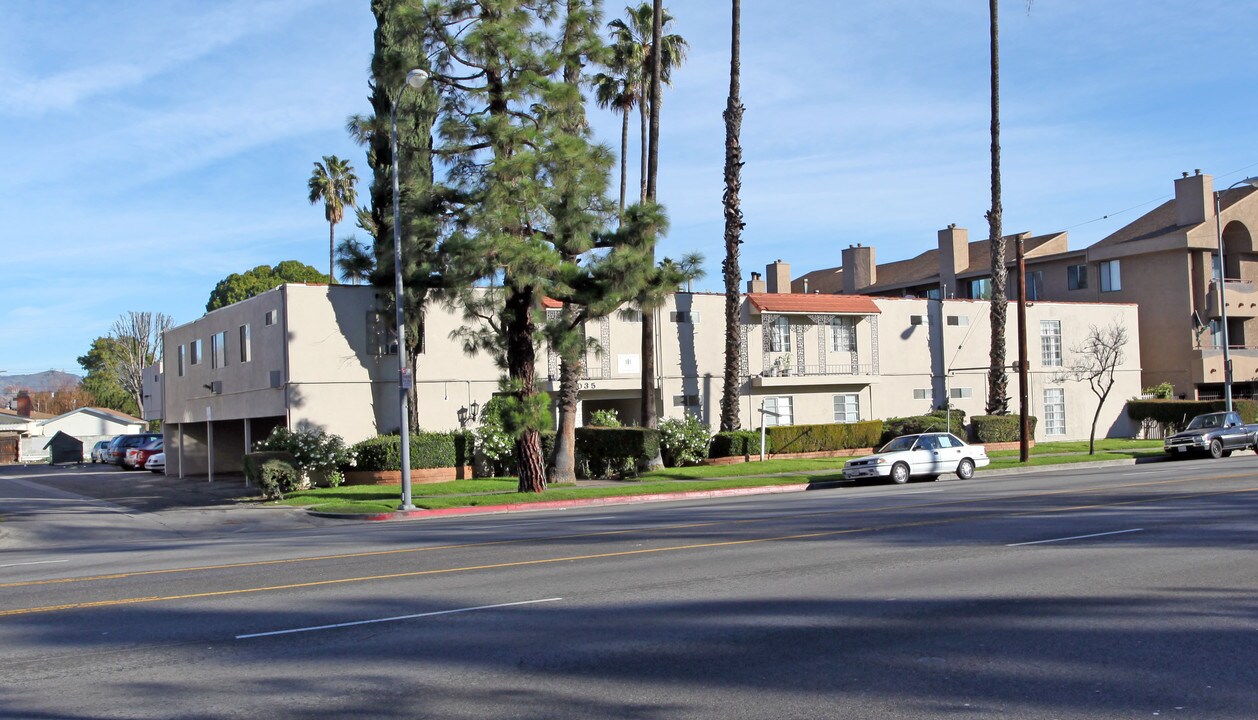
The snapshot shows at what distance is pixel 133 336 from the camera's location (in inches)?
3703

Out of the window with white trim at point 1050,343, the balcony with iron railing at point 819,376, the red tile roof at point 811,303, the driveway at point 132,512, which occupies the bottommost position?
the driveway at point 132,512

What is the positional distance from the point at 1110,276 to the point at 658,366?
27.6 m

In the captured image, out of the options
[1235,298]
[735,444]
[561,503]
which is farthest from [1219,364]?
[561,503]

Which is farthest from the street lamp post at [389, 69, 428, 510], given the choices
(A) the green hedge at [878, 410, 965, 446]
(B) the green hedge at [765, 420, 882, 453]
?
(A) the green hedge at [878, 410, 965, 446]

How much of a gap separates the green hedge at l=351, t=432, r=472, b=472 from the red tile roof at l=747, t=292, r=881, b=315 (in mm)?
12708

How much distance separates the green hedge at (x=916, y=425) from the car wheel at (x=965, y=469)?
888 cm

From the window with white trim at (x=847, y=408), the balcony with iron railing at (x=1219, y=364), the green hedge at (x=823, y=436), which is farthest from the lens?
the balcony with iron railing at (x=1219, y=364)

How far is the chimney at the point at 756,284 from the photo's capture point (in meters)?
58.5

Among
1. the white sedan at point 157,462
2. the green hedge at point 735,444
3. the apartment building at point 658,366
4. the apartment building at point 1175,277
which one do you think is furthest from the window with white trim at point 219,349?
the apartment building at point 1175,277

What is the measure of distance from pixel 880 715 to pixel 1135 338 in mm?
49016

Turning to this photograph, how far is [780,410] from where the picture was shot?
133ft

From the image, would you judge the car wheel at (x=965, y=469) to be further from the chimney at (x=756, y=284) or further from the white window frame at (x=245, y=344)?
the chimney at (x=756, y=284)

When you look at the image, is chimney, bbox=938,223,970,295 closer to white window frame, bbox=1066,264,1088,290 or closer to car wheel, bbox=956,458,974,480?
white window frame, bbox=1066,264,1088,290

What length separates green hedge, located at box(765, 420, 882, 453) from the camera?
38.1m
